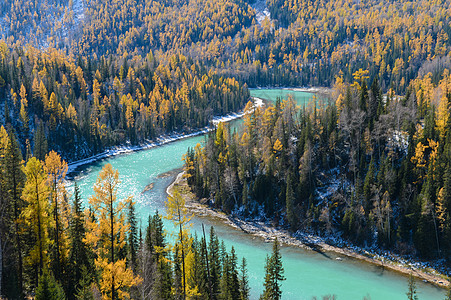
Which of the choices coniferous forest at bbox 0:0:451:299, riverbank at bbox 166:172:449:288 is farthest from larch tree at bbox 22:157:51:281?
riverbank at bbox 166:172:449:288

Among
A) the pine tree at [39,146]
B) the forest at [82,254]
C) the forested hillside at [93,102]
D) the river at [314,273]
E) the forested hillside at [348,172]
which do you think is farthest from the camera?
the forested hillside at [93,102]

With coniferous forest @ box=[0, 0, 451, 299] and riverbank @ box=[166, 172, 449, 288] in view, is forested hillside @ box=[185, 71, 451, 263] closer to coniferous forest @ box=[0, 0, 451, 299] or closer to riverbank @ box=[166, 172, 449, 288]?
coniferous forest @ box=[0, 0, 451, 299]

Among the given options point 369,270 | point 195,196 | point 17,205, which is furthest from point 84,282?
point 195,196

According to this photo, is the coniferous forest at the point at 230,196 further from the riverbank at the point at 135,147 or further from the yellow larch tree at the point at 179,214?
the riverbank at the point at 135,147

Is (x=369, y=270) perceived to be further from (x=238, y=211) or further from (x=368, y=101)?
(x=368, y=101)

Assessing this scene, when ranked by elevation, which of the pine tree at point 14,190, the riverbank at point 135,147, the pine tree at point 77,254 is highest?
the pine tree at point 14,190

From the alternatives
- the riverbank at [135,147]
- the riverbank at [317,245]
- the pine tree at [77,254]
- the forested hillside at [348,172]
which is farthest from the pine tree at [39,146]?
the pine tree at [77,254]

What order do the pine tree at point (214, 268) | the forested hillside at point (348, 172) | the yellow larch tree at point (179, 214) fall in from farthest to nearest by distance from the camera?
the forested hillside at point (348, 172) < the pine tree at point (214, 268) < the yellow larch tree at point (179, 214)
